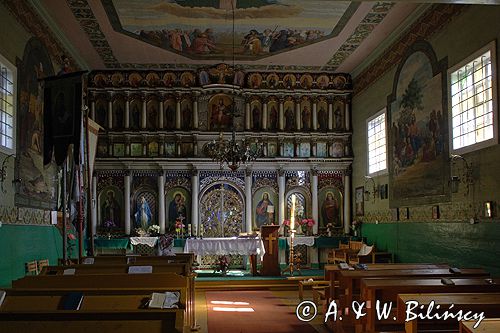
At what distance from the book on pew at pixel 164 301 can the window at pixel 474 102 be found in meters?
6.68

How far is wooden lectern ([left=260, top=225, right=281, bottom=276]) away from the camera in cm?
1548

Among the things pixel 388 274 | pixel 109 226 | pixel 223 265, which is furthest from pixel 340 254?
pixel 388 274

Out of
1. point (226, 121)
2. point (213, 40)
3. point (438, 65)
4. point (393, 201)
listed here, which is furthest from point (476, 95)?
point (226, 121)

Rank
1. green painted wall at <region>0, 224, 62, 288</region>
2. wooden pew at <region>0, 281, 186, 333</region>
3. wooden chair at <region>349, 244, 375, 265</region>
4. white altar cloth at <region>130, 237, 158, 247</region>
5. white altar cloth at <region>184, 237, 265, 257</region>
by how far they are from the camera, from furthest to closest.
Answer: white altar cloth at <region>130, 237, 158, 247</region>, white altar cloth at <region>184, 237, 265, 257</region>, wooden chair at <region>349, 244, 375, 265</region>, green painted wall at <region>0, 224, 62, 288</region>, wooden pew at <region>0, 281, 186, 333</region>

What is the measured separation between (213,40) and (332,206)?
648 cm

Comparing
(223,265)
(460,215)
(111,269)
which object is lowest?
(223,265)

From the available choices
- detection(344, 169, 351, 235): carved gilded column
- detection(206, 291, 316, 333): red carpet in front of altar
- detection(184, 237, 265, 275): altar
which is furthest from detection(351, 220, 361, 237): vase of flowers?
detection(206, 291, 316, 333): red carpet in front of altar

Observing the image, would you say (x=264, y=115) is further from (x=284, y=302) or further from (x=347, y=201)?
(x=284, y=302)

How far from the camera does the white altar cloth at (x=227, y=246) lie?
15.3 metres

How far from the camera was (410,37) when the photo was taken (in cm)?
1378

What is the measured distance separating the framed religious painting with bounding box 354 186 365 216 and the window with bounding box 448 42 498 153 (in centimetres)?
607

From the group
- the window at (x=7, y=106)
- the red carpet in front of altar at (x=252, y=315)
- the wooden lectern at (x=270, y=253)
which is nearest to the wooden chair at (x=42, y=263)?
the window at (x=7, y=106)

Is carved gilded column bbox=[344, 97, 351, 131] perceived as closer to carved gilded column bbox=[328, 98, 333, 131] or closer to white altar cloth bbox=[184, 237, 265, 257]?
carved gilded column bbox=[328, 98, 333, 131]

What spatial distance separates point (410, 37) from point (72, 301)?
10796mm
